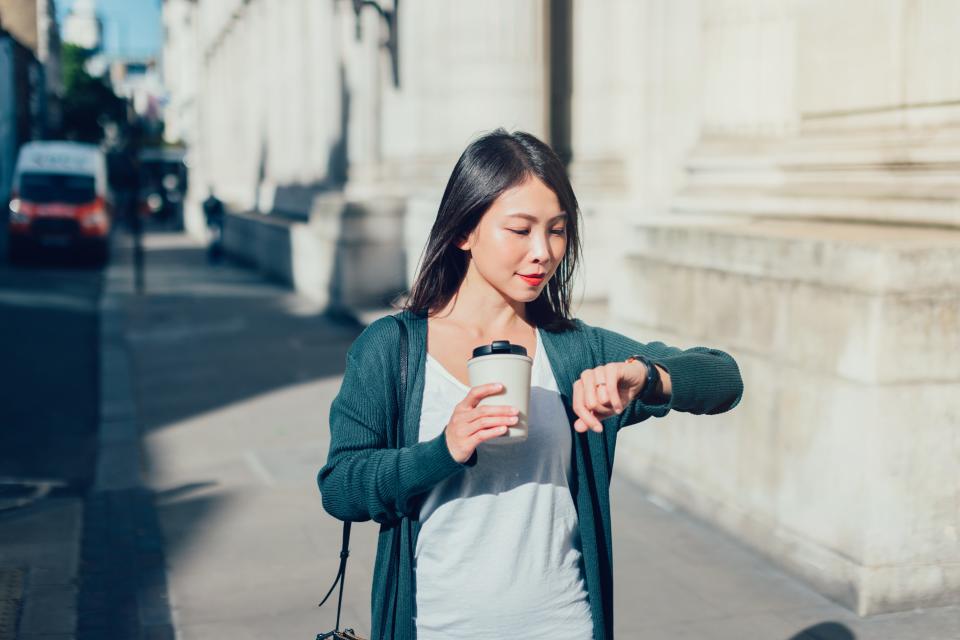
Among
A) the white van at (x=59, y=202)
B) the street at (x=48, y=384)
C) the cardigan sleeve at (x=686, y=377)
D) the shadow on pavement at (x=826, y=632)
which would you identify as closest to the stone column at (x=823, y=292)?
the shadow on pavement at (x=826, y=632)

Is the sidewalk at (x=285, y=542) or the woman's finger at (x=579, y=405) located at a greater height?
the woman's finger at (x=579, y=405)

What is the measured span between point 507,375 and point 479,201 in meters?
0.51

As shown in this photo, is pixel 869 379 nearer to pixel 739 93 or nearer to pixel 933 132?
pixel 933 132

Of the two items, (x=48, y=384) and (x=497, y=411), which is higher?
(x=497, y=411)

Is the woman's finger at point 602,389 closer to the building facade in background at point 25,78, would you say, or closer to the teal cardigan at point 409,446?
the teal cardigan at point 409,446

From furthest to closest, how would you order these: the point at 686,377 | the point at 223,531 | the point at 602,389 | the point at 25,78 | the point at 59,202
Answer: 1. the point at 25,78
2. the point at 59,202
3. the point at 223,531
4. the point at 686,377
5. the point at 602,389

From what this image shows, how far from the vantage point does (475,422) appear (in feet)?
7.06

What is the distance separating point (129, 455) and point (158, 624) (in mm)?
3635

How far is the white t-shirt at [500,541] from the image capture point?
2443 mm

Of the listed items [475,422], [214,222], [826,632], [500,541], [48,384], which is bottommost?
[48,384]

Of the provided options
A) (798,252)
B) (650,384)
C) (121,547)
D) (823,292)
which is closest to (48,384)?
(121,547)

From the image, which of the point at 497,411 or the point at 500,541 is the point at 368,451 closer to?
the point at 500,541

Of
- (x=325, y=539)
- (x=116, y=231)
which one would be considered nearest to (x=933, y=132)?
(x=325, y=539)

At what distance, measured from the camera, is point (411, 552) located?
255cm
